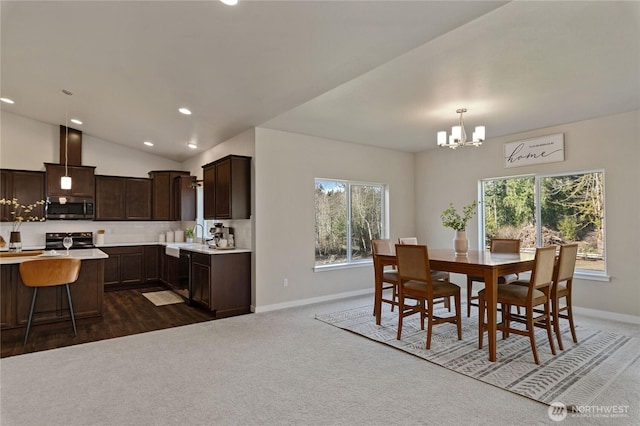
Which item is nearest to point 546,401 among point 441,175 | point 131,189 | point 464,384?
point 464,384

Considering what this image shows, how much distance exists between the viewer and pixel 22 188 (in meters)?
6.38

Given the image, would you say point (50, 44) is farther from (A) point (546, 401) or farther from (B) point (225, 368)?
(A) point (546, 401)

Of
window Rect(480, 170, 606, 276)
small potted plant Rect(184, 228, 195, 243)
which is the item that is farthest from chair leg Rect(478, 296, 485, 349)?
small potted plant Rect(184, 228, 195, 243)

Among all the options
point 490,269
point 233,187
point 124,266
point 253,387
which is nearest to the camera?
point 253,387

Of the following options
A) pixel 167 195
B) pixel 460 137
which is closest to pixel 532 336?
pixel 460 137

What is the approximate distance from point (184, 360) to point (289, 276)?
2191 mm

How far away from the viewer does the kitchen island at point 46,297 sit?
3.98 m

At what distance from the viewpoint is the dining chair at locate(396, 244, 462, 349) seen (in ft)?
11.9

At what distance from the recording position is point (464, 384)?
2795 millimetres

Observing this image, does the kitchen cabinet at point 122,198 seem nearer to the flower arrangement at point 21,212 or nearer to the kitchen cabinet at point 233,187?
the flower arrangement at point 21,212

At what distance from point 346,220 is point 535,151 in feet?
10.0

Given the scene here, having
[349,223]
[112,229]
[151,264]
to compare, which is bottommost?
[151,264]

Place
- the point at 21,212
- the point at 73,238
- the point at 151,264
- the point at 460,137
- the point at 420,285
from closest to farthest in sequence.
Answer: the point at 420,285 → the point at 460,137 → the point at 21,212 → the point at 73,238 → the point at 151,264

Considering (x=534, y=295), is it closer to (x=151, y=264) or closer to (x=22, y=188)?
(x=151, y=264)
